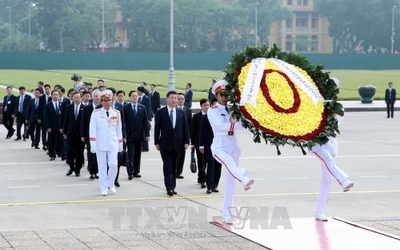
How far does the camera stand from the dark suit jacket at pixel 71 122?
19.7 metres

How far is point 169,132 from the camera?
16312 mm

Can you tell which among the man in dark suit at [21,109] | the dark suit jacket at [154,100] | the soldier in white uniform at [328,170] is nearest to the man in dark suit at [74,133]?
the soldier in white uniform at [328,170]

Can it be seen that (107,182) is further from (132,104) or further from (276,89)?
(276,89)

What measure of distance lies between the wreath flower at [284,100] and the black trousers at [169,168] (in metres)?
4.14

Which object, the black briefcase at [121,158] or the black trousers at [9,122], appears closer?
the black briefcase at [121,158]

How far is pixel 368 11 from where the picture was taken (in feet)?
452

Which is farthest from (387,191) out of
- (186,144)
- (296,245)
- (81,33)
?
(81,33)

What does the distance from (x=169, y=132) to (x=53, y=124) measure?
7.06 metres

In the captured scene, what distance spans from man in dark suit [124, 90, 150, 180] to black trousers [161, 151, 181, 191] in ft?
8.50

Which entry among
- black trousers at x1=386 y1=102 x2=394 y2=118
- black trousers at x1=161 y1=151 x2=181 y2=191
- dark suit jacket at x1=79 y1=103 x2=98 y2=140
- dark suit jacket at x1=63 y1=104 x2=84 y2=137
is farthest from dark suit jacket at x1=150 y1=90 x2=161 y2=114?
black trousers at x1=161 y1=151 x2=181 y2=191

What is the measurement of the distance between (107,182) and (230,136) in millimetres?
4452

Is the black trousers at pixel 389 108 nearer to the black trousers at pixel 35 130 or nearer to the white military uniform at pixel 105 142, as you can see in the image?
the black trousers at pixel 35 130

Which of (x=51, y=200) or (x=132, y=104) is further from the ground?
(x=132, y=104)

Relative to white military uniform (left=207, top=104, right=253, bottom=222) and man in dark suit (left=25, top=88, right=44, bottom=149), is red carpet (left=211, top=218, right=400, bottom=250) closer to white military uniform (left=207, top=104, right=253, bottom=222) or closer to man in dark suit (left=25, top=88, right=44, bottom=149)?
white military uniform (left=207, top=104, right=253, bottom=222)
